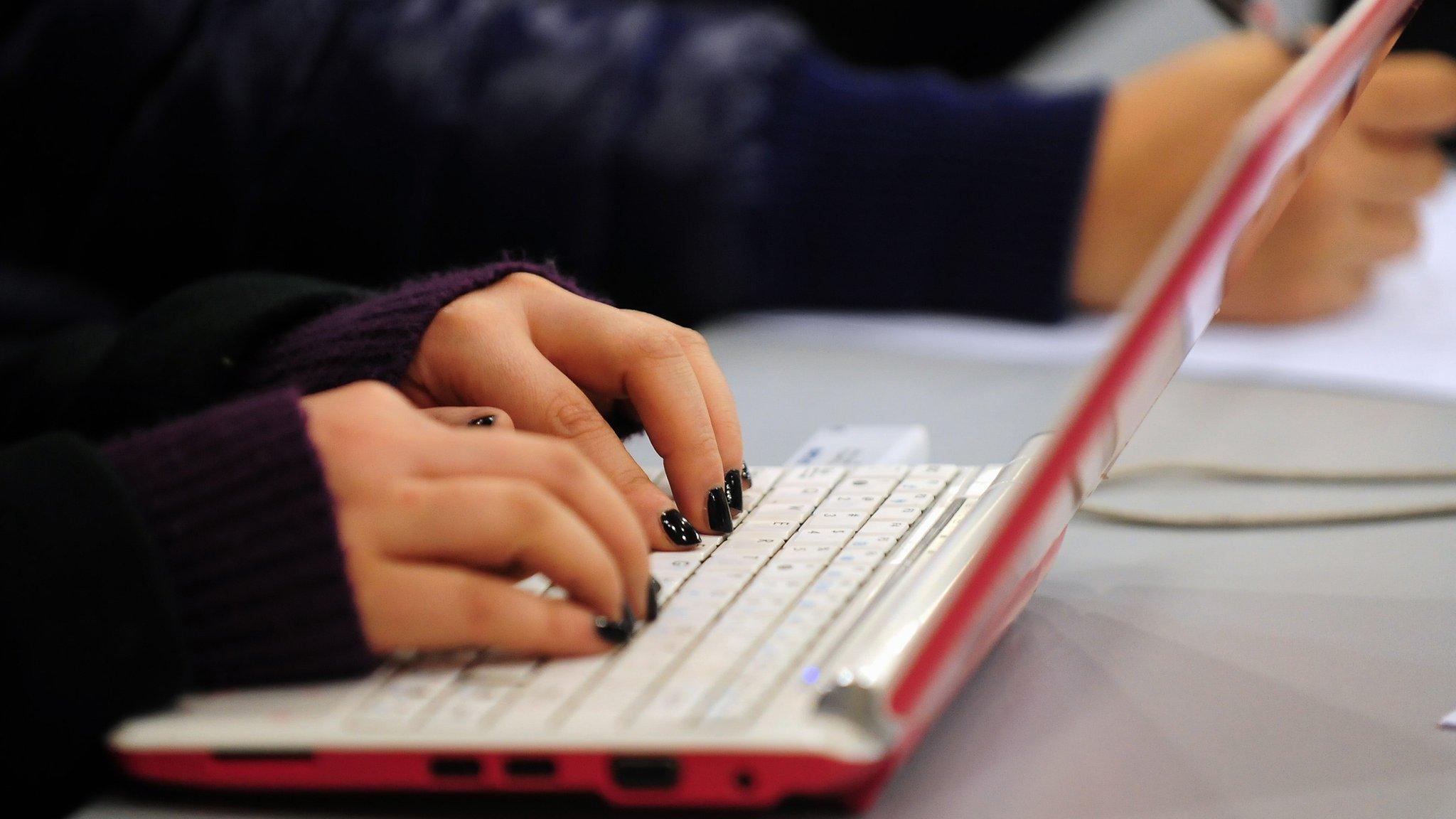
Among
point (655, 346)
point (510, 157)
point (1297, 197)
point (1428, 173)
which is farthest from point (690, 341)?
point (1428, 173)

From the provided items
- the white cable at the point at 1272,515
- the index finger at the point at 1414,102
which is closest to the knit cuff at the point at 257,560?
the white cable at the point at 1272,515

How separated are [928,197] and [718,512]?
50cm

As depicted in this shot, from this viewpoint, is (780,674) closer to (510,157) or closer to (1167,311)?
(1167,311)

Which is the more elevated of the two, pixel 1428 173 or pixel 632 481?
pixel 632 481

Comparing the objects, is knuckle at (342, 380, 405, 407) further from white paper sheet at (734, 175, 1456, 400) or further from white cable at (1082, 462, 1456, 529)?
white paper sheet at (734, 175, 1456, 400)

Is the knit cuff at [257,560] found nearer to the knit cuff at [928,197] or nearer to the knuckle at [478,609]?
the knuckle at [478,609]

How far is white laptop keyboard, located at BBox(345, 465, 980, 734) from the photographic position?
314mm

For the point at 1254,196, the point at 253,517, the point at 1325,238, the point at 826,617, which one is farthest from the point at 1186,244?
the point at 1325,238

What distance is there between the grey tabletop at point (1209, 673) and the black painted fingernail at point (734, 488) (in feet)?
0.31

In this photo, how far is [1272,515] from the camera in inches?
20.1

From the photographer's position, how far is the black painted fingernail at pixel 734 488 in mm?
455

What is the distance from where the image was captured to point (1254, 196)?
30 centimetres

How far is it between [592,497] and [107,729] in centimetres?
14

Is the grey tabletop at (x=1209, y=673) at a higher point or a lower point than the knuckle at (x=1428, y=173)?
higher
